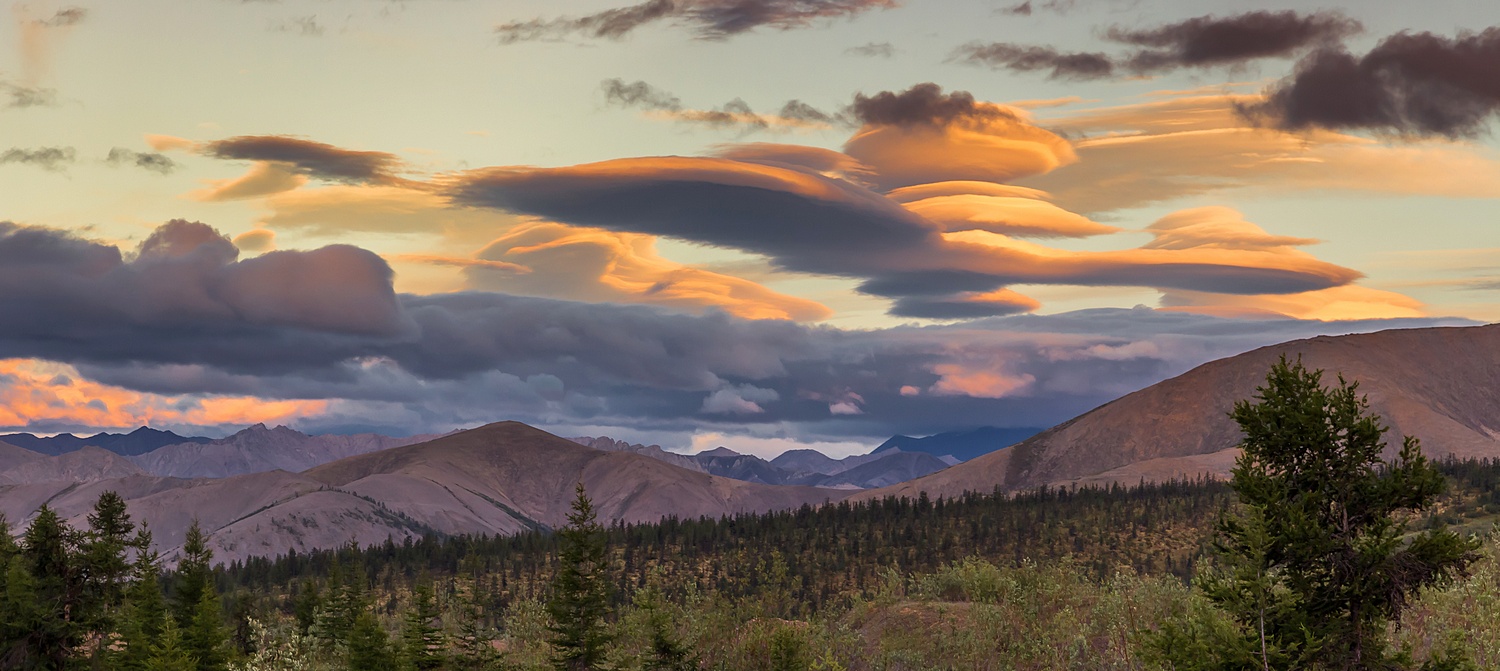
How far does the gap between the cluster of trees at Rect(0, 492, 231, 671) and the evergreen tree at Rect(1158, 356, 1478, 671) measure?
6779cm

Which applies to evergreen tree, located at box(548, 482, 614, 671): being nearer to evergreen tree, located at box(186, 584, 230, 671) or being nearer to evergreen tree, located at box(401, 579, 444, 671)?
evergreen tree, located at box(401, 579, 444, 671)

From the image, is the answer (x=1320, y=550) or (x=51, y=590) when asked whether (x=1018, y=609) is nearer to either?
(x=1320, y=550)

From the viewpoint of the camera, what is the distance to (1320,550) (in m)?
35.8

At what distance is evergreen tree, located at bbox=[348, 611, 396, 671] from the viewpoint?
8844 cm

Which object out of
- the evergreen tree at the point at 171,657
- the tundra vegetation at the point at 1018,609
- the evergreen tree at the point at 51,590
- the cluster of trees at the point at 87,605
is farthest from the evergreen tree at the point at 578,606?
the evergreen tree at the point at 51,590

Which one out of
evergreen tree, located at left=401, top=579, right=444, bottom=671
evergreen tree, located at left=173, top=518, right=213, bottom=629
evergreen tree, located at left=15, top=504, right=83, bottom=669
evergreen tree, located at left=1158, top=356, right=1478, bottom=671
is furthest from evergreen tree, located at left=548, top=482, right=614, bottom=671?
evergreen tree, located at left=1158, top=356, right=1478, bottom=671

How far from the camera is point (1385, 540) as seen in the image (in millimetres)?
35125

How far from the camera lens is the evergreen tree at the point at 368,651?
290ft

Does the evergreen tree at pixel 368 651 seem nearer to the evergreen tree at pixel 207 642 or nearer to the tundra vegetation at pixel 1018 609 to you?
the tundra vegetation at pixel 1018 609

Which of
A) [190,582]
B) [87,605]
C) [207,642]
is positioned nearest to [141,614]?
[87,605]

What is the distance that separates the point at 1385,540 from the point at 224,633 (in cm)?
7346

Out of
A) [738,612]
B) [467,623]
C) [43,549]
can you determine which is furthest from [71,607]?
[738,612]

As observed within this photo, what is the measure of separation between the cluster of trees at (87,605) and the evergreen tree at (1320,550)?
6779cm

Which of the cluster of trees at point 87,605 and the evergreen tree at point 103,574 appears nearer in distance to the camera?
the cluster of trees at point 87,605
